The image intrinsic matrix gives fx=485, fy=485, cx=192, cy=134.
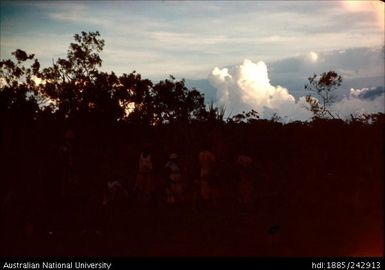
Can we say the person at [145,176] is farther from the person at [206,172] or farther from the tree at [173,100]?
the tree at [173,100]

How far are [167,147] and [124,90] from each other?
48.9 feet

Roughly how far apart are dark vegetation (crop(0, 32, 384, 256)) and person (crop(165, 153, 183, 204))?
0.28 metres

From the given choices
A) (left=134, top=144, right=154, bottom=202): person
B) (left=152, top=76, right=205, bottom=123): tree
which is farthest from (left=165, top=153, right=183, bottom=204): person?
(left=152, top=76, right=205, bottom=123): tree

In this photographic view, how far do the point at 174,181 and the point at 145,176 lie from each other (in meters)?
0.85

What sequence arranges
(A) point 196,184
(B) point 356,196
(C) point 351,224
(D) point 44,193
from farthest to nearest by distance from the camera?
(A) point 196,184 < (B) point 356,196 < (D) point 44,193 < (C) point 351,224

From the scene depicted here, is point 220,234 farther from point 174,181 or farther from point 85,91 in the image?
point 85,91

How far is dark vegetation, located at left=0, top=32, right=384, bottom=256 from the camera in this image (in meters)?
9.43

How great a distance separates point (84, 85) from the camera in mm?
29484

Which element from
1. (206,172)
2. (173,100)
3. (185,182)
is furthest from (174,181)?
(173,100)

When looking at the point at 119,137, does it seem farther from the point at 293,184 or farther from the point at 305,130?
the point at 293,184

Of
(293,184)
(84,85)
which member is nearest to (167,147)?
(293,184)

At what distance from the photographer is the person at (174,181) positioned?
41.8 ft

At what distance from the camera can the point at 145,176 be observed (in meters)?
13.1

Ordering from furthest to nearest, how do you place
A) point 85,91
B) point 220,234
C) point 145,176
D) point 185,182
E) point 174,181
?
1. point 85,91
2. point 185,182
3. point 145,176
4. point 174,181
5. point 220,234
